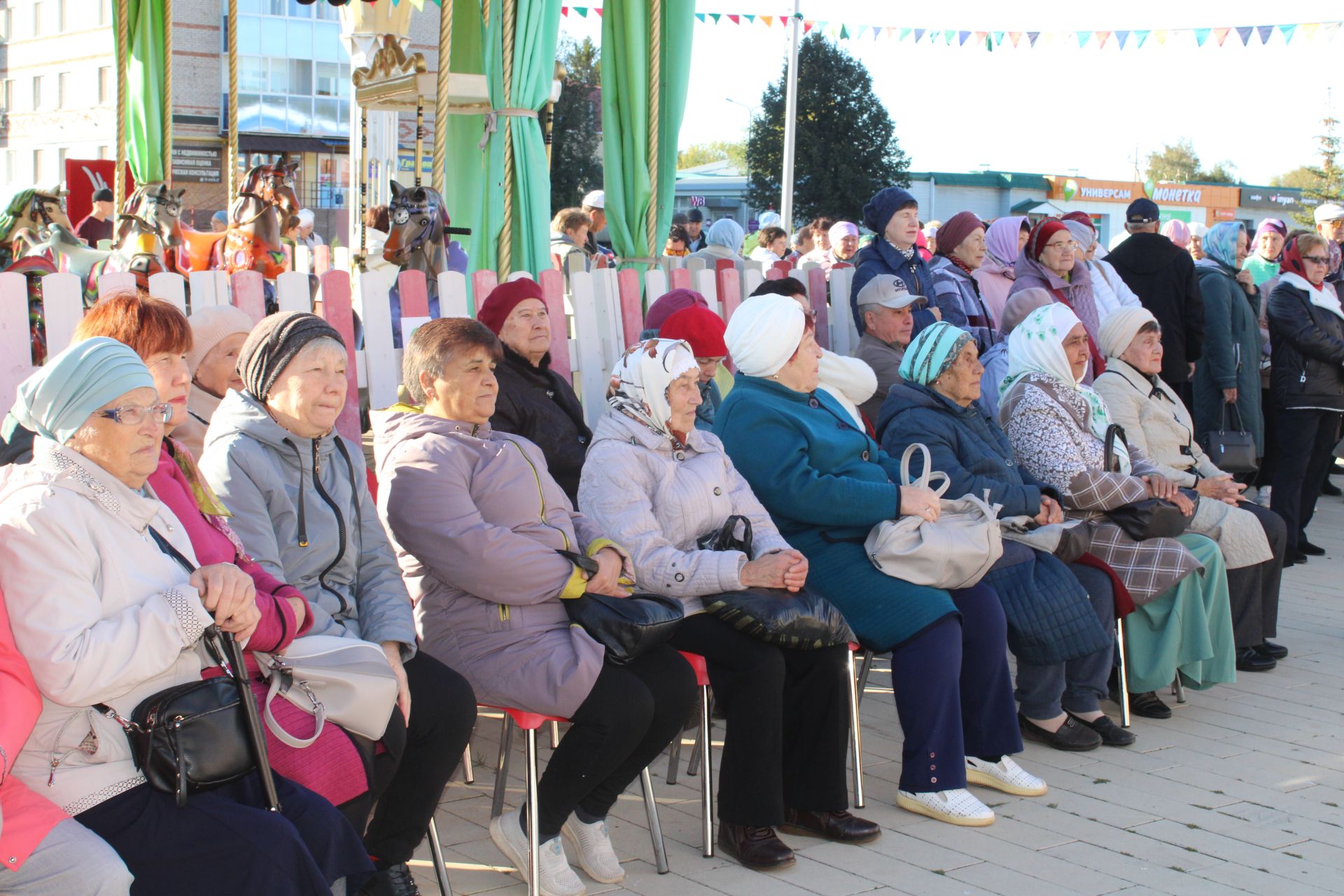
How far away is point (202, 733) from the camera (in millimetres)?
2475

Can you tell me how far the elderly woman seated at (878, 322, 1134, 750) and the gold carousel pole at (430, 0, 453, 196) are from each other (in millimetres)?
2921

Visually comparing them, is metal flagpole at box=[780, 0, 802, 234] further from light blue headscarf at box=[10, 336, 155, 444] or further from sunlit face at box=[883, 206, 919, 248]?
light blue headscarf at box=[10, 336, 155, 444]

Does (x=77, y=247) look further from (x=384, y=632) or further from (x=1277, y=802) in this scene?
(x=1277, y=802)

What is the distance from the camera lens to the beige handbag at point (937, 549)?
4.16 metres

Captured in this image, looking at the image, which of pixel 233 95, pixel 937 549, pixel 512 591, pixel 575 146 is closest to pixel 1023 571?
pixel 937 549

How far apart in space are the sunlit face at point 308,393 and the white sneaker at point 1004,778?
2469 mm

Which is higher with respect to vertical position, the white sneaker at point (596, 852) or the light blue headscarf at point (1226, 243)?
the light blue headscarf at point (1226, 243)

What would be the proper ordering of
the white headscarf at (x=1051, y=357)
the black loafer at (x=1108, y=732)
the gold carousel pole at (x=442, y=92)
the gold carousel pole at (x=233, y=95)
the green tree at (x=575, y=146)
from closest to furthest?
the black loafer at (x=1108, y=732), the white headscarf at (x=1051, y=357), the gold carousel pole at (x=442, y=92), the gold carousel pole at (x=233, y=95), the green tree at (x=575, y=146)

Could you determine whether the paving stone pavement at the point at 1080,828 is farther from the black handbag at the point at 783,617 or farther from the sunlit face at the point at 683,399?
the sunlit face at the point at 683,399

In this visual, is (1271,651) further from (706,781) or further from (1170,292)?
(706,781)

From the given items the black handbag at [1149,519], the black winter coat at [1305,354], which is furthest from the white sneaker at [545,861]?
the black winter coat at [1305,354]

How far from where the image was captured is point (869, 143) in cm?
2922

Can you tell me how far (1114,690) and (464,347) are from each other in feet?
10.8

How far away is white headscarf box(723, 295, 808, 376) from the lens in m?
4.37
